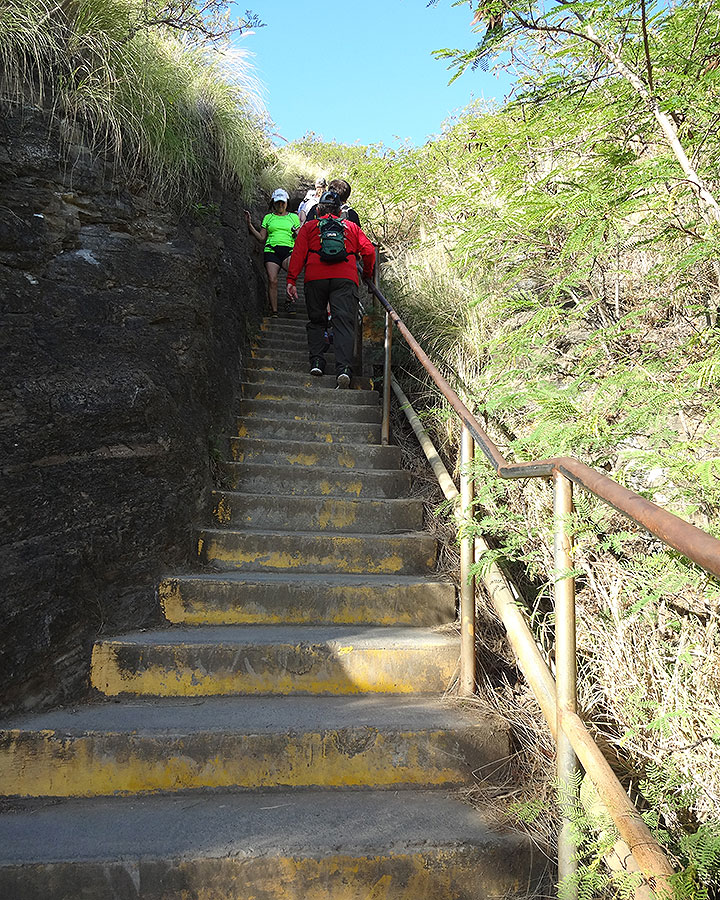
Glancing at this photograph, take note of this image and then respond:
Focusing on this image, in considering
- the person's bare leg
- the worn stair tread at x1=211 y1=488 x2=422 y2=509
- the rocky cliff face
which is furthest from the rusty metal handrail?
the person's bare leg

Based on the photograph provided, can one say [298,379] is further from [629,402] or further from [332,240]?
[629,402]

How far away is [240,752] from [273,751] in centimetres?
12

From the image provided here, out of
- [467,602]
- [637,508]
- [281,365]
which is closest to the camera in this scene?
[637,508]

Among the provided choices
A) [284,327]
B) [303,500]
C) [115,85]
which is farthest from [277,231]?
[303,500]

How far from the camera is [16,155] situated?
9.00ft

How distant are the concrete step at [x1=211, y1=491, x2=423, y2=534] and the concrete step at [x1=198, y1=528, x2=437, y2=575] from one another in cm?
25

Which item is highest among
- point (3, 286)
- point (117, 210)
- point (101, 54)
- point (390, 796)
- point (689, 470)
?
point (101, 54)

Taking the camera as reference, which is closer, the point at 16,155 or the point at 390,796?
the point at 390,796

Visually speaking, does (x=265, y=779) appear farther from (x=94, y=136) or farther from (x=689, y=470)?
(x=94, y=136)

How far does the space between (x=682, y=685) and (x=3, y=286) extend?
9.90 feet

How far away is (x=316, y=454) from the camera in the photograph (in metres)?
4.23

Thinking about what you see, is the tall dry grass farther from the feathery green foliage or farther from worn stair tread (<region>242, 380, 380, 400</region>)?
the feathery green foliage

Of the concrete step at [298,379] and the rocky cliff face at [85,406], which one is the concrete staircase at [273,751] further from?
the concrete step at [298,379]

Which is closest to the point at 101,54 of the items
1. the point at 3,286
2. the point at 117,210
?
the point at 117,210
